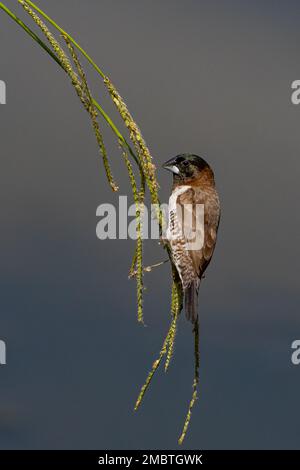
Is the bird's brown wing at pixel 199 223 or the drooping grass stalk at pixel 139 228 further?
the bird's brown wing at pixel 199 223

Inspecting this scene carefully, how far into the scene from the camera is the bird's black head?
5090 millimetres

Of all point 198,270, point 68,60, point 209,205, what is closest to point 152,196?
point 68,60

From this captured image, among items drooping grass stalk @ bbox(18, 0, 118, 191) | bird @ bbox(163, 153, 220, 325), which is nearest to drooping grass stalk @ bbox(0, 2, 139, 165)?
drooping grass stalk @ bbox(18, 0, 118, 191)

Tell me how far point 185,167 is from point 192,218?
0.79m

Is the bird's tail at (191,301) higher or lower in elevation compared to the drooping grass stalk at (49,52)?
lower

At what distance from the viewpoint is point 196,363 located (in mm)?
2080

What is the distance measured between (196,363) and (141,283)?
0.32 meters

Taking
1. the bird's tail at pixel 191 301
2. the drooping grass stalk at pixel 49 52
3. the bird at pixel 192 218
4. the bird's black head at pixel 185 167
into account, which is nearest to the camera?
the drooping grass stalk at pixel 49 52

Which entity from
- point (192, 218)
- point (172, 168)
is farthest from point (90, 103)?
point (172, 168)

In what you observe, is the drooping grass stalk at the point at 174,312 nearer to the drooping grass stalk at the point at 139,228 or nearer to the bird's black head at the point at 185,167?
the drooping grass stalk at the point at 139,228

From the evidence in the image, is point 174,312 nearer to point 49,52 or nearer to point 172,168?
point 49,52

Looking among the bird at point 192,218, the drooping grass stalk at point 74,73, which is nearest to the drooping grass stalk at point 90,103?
the drooping grass stalk at point 74,73

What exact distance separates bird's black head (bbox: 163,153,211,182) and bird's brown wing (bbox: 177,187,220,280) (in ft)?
0.60

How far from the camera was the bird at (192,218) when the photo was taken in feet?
14.1
